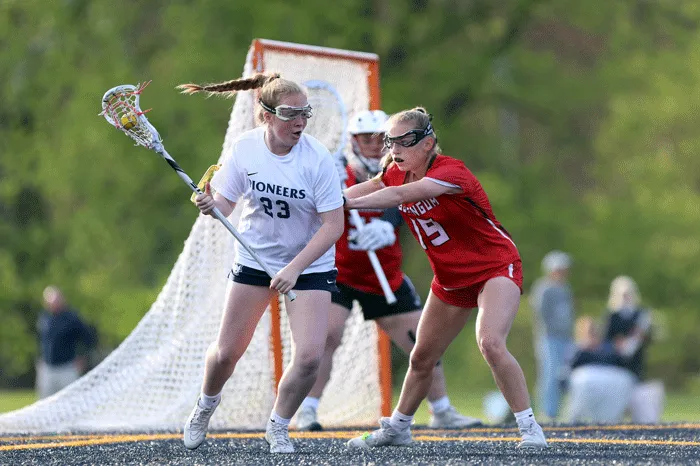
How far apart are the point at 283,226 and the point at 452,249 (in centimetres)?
84

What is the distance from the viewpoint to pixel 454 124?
20516 mm

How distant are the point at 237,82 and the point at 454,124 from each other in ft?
46.4

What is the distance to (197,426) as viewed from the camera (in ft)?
21.5

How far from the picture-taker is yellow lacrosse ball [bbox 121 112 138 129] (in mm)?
6320

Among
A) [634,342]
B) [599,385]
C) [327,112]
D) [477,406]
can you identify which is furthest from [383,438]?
[477,406]

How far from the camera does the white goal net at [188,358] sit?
8867mm

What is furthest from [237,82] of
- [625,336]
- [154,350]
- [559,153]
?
[559,153]

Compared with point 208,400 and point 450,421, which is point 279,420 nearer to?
point 208,400

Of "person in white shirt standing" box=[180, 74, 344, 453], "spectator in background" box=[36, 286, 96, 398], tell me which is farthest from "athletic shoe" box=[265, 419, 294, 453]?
"spectator in background" box=[36, 286, 96, 398]

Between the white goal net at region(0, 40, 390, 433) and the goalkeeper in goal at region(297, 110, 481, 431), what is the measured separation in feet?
1.55

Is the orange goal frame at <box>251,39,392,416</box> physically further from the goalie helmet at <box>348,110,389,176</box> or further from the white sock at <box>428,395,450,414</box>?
the goalie helmet at <box>348,110,389,176</box>

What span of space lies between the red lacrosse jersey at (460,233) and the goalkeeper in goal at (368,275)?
1.80 metres

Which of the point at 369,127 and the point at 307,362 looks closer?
the point at 307,362

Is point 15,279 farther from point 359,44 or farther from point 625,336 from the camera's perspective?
point 625,336
